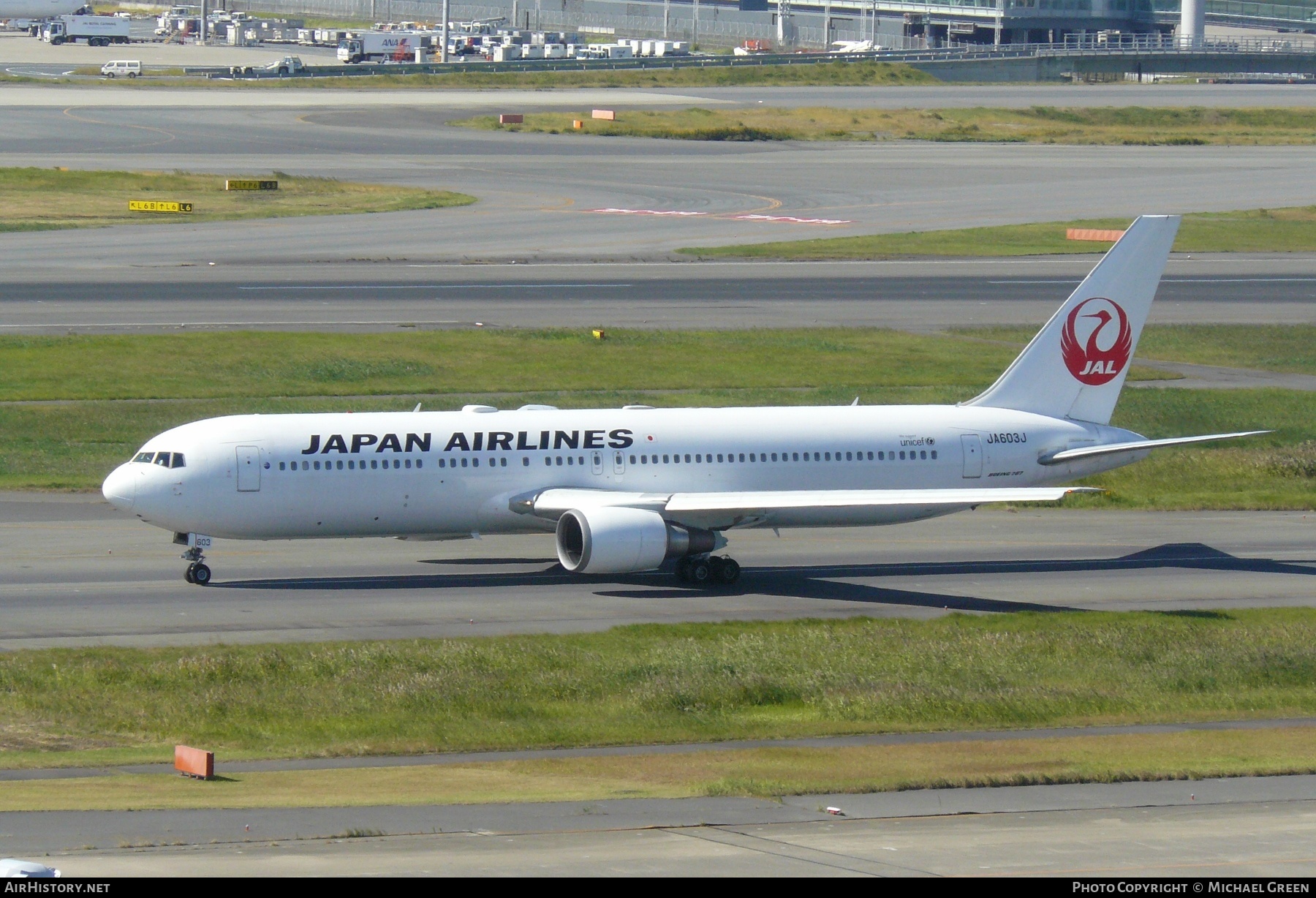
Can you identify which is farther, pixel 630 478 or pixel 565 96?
pixel 565 96

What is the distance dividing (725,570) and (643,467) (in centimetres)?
348

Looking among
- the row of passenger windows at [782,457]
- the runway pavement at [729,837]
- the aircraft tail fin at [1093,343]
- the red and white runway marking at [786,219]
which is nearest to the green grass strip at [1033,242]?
the red and white runway marking at [786,219]

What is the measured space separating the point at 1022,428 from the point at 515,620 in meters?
16.5

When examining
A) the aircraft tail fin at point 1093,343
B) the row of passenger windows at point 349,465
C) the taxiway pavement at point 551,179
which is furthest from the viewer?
the taxiway pavement at point 551,179

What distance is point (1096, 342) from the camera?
51.1 m

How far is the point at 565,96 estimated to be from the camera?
178m

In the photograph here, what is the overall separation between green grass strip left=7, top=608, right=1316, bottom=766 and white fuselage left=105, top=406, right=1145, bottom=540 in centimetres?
674

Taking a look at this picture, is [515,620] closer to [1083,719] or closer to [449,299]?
[1083,719]

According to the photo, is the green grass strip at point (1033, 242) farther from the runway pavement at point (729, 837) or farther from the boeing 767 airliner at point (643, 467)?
the runway pavement at point (729, 837)

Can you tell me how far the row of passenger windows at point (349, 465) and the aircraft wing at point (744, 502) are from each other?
2891 mm

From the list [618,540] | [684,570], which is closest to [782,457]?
[684,570]

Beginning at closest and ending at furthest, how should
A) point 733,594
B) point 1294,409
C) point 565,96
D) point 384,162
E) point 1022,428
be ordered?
point 733,594
point 1022,428
point 1294,409
point 384,162
point 565,96

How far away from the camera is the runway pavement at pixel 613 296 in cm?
7875

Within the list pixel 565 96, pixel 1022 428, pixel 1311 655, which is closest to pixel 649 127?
pixel 565 96
